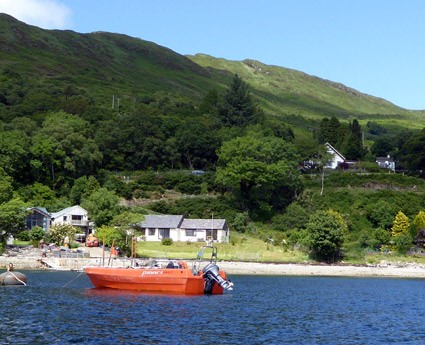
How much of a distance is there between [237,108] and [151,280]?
102 metres

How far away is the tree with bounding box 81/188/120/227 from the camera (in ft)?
293

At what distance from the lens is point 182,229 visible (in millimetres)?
98250

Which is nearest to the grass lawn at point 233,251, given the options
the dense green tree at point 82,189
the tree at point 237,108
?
the dense green tree at point 82,189

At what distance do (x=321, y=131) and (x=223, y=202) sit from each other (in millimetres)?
61897

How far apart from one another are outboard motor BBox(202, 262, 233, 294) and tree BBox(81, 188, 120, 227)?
34.0 m

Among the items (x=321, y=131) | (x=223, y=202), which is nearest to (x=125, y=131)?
(x=223, y=202)

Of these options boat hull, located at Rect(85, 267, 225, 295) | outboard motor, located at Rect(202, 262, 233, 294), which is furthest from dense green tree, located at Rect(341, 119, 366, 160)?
outboard motor, located at Rect(202, 262, 233, 294)

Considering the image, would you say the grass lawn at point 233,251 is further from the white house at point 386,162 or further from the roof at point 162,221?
the white house at point 386,162

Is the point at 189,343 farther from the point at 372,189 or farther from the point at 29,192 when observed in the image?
the point at 372,189

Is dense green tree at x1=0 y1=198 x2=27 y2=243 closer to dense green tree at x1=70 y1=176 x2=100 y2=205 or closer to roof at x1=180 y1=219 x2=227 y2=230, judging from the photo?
dense green tree at x1=70 y1=176 x2=100 y2=205

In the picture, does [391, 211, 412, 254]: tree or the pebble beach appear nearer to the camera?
the pebble beach

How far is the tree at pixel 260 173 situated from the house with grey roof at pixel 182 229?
12379mm

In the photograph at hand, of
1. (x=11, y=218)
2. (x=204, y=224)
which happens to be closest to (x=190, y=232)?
(x=204, y=224)

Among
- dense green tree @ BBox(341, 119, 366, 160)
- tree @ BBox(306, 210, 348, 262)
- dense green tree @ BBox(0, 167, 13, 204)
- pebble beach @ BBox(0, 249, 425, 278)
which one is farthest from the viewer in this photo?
dense green tree @ BBox(341, 119, 366, 160)
